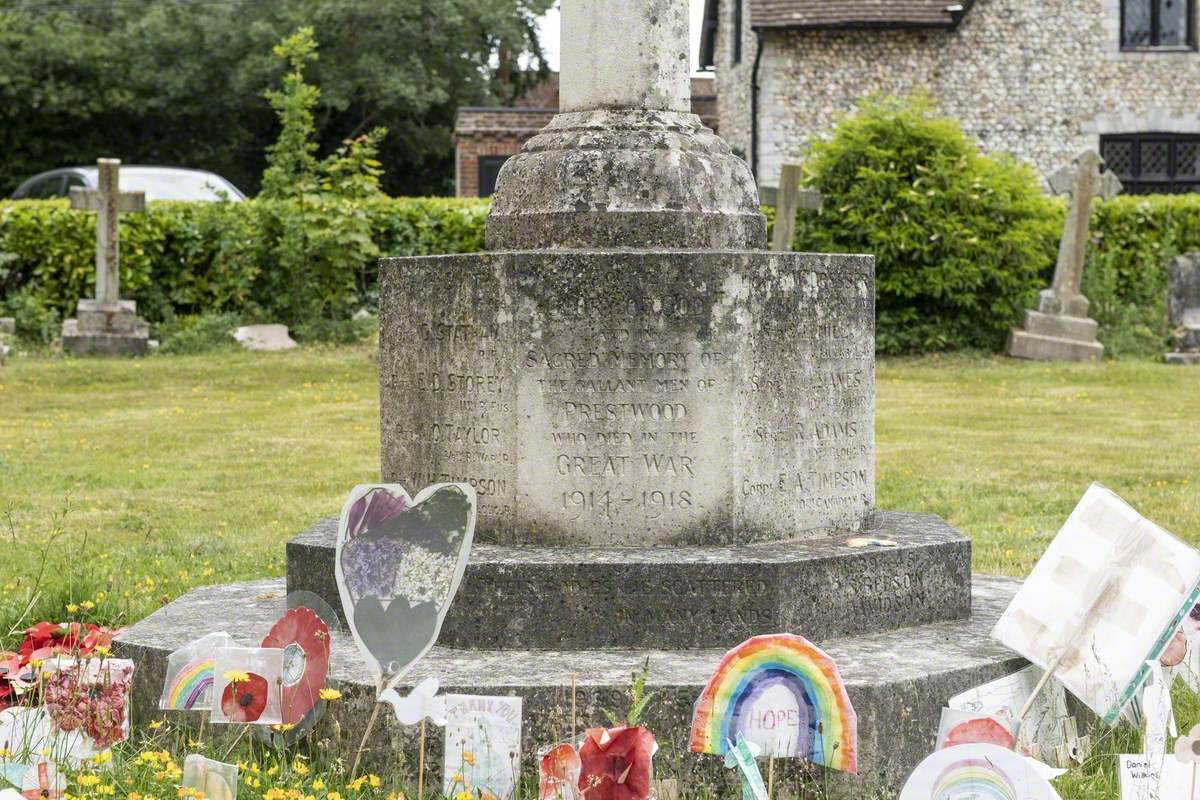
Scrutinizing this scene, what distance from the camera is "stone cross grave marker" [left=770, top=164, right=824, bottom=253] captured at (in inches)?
638

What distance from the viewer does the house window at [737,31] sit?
2592 centimetres

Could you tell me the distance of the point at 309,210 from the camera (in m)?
16.8

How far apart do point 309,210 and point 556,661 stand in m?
13.5

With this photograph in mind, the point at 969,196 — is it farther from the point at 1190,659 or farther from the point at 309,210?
the point at 1190,659

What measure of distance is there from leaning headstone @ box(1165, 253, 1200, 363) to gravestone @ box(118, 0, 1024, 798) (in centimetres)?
1303

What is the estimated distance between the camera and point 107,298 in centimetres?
1622

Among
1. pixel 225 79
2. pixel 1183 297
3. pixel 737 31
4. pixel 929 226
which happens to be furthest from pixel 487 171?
pixel 1183 297

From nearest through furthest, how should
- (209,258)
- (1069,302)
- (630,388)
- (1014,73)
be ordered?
(630,388), (1069,302), (209,258), (1014,73)

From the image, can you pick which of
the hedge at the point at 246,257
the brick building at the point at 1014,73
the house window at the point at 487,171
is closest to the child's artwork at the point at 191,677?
the hedge at the point at 246,257

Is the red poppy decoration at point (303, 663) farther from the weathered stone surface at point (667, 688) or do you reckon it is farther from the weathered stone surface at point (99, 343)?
the weathered stone surface at point (99, 343)

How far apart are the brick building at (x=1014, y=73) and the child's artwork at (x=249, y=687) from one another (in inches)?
779

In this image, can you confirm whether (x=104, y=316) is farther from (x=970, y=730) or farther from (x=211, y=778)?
(x=970, y=730)

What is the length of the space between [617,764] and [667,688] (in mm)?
720

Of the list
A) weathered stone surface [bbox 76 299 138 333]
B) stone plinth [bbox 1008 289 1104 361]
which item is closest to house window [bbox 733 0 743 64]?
stone plinth [bbox 1008 289 1104 361]
